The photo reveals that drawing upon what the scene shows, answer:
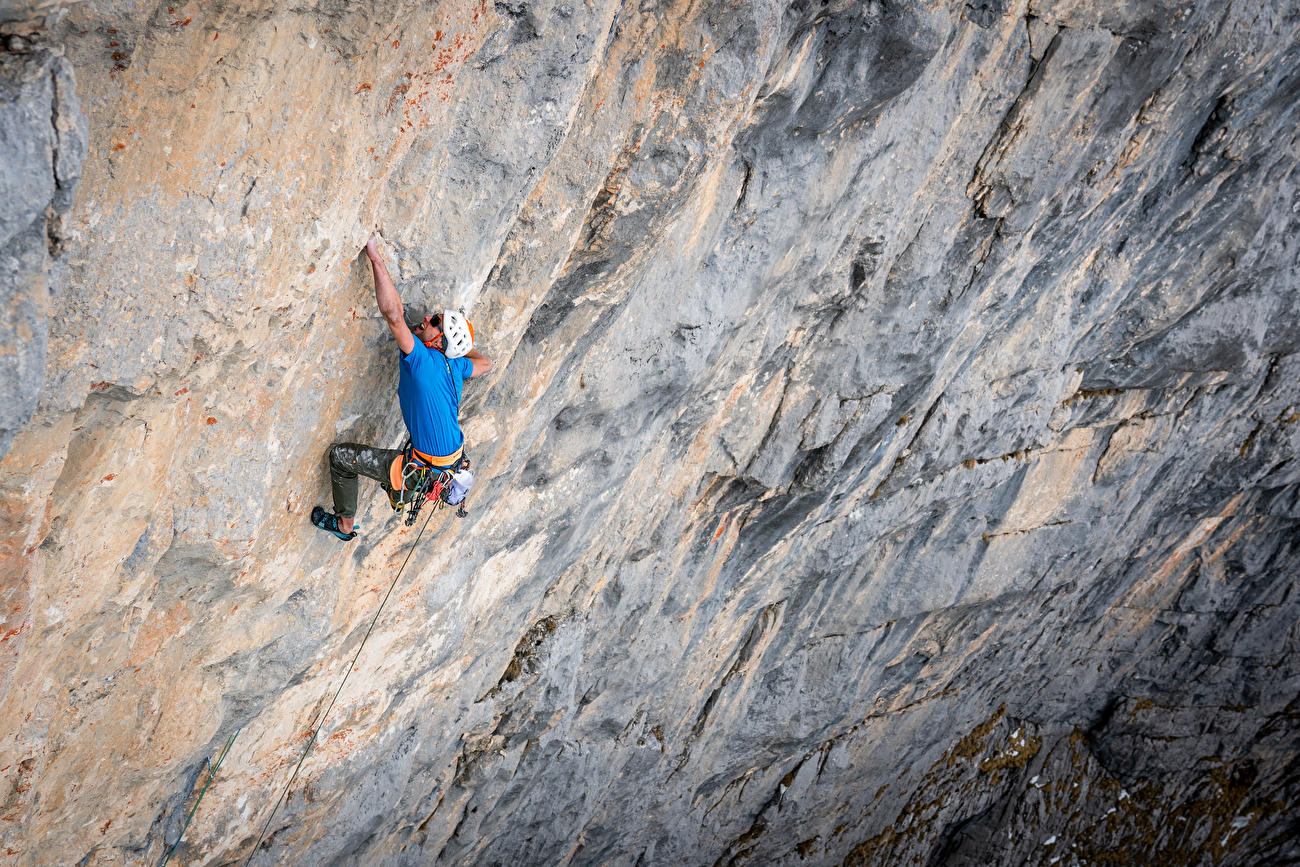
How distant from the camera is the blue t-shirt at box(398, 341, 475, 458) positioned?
4.23 meters

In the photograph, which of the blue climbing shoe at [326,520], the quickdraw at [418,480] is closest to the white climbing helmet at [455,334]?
the quickdraw at [418,480]

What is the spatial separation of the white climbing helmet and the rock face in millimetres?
229

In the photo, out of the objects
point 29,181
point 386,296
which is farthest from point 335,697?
point 29,181

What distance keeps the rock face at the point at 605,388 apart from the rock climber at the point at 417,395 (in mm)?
156

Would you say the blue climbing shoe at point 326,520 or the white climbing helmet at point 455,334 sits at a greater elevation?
the white climbing helmet at point 455,334

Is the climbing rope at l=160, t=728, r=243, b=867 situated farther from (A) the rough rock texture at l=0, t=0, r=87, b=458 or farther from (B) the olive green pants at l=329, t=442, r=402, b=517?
(A) the rough rock texture at l=0, t=0, r=87, b=458

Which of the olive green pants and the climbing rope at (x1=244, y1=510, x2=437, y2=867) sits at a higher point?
the olive green pants

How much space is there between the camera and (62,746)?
→ 14.8 ft

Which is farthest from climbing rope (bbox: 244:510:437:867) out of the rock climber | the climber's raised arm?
the climber's raised arm

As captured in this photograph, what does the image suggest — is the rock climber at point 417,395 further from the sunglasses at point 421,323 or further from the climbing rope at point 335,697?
the climbing rope at point 335,697

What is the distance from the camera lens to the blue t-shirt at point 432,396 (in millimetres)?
4227

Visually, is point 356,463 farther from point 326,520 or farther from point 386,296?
point 386,296

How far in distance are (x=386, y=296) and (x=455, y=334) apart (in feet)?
1.28

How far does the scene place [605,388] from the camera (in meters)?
5.95
